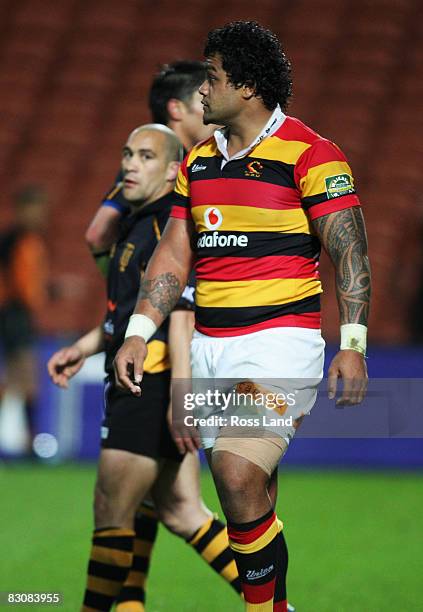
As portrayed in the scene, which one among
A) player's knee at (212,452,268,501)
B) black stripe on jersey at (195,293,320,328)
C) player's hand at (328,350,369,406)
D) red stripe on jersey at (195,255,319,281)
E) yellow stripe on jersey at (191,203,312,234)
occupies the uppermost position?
yellow stripe on jersey at (191,203,312,234)

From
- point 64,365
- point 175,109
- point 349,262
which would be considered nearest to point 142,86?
point 175,109

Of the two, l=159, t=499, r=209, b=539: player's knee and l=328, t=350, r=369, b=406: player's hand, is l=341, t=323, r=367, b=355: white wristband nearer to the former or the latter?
l=328, t=350, r=369, b=406: player's hand

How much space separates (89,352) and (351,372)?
169cm

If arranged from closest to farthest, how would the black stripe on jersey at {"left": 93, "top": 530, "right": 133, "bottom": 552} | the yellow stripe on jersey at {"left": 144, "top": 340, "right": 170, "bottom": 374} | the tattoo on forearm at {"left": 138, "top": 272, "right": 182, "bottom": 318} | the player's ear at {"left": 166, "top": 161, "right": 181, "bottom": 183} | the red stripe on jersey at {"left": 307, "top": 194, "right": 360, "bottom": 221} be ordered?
the red stripe on jersey at {"left": 307, "top": 194, "right": 360, "bottom": 221} < the tattoo on forearm at {"left": 138, "top": 272, "right": 182, "bottom": 318} < the black stripe on jersey at {"left": 93, "top": 530, "right": 133, "bottom": 552} < the yellow stripe on jersey at {"left": 144, "top": 340, "right": 170, "bottom": 374} < the player's ear at {"left": 166, "top": 161, "right": 181, "bottom": 183}

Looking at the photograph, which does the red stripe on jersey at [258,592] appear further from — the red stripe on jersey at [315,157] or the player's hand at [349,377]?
the red stripe on jersey at [315,157]

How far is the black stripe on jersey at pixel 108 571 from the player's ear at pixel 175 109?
6.13ft

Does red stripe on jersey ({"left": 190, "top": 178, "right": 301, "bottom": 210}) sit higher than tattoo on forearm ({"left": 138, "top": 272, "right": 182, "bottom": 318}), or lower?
higher

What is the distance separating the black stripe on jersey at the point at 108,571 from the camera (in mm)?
4711

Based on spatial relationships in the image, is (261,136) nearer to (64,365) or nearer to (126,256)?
(126,256)

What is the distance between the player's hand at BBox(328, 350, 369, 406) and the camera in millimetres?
3717

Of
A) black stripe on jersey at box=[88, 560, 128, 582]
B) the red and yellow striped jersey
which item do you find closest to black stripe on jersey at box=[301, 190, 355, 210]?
the red and yellow striped jersey

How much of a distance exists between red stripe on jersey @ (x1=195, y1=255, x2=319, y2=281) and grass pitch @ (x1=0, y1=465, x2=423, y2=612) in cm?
198

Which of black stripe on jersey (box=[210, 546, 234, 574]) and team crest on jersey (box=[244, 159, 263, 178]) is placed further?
black stripe on jersey (box=[210, 546, 234, 574])
